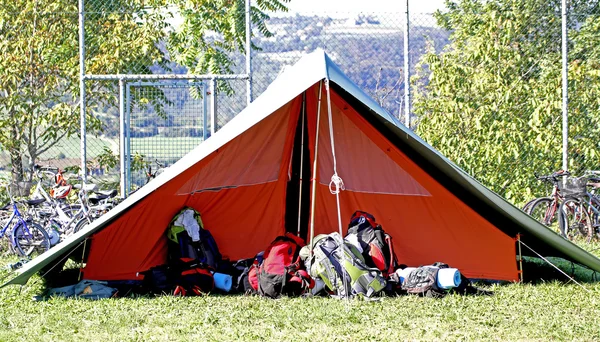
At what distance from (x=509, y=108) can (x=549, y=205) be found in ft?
3.62

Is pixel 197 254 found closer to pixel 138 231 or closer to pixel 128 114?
pixel 138 231

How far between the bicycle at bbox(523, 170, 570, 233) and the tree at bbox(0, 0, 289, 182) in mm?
3929

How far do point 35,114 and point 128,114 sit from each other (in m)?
1.83

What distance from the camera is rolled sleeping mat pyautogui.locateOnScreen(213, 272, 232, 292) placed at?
558 cm

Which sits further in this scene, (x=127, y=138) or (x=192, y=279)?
(x=127, y=138)

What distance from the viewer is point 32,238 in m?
7.36

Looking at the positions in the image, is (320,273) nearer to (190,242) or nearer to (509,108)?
(190,242)

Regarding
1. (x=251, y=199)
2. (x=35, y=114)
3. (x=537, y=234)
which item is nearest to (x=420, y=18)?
(x=251, y=199)

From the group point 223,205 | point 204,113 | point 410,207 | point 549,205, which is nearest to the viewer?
point 410,207

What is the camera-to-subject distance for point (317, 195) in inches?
267

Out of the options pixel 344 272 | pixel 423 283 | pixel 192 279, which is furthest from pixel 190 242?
pixel 423 283

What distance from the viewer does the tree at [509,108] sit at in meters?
8.32

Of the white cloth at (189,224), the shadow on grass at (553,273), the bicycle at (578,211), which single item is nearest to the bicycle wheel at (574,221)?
the bicycle at (578,211)

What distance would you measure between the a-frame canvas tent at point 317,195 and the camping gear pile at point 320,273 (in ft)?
1.27
